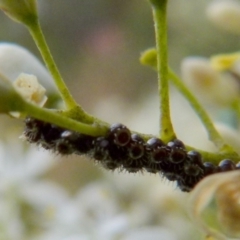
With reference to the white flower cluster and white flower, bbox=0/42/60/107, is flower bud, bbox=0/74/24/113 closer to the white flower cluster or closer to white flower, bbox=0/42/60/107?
white flower, bbox=0/42/60/107

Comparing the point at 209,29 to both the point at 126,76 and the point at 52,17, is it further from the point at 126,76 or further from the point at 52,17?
the point at 52,17

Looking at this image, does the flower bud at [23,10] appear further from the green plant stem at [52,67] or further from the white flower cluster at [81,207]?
the white flower cluster at [81,207]

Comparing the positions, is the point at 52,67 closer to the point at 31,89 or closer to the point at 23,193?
the point at 31,89

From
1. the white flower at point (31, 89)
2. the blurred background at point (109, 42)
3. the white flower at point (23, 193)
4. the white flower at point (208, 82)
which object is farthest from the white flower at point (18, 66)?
the blurred background at point (109, 42)

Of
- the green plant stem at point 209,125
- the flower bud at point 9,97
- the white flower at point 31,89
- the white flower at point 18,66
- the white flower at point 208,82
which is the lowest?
the flower bud at point 9,97

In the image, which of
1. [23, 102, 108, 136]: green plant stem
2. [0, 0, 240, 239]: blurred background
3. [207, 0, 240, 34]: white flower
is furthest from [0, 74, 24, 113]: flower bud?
[0, 0, 240, 239]: blurred background

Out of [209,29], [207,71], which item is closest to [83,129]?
[207,71]

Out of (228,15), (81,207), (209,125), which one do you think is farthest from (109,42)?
(209,125)
